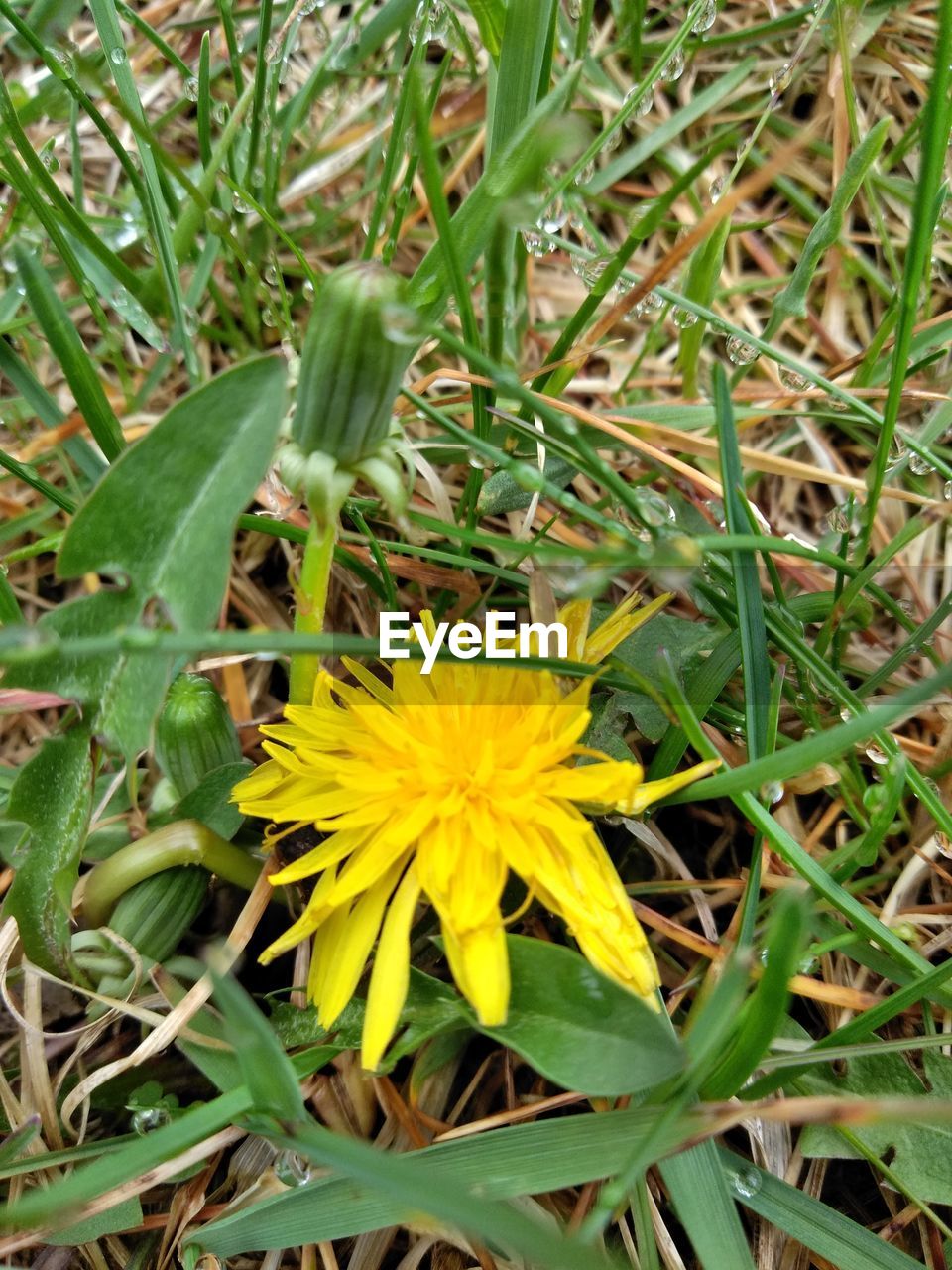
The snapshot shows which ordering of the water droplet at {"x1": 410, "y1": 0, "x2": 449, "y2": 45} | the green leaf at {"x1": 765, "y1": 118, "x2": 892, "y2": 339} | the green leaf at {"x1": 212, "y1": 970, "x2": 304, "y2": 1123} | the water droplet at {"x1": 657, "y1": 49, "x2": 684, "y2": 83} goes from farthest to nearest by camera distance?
the water droplet at {"x1": 657, "y1": 49, "x2": 684, "y2": 83}
the water droplet at {"x1": 410, "y1": 0, "x2": 449, "y2": 45}
the green leaf at {"x1": 765, "y1": 118, "x2": 892, "y2": 339}
the green leaf at {"x1": 212, "y1": 970, "x2": 304, "y2": 1123}

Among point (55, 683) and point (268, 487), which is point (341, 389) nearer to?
point (55, 683)

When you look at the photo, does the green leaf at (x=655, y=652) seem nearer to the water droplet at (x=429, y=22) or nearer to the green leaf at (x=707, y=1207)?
the green leaf at (x=707, y=1207)

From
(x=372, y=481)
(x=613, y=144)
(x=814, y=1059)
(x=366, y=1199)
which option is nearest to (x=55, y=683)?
(x=372, y=481)

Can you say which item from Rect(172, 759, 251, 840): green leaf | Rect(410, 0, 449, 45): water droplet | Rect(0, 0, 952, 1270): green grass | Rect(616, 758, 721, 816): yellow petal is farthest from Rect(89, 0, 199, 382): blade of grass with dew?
Rect(616, 758, 721, 816): yellow petal

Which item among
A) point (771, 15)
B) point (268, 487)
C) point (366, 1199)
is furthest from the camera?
point (771, 15)

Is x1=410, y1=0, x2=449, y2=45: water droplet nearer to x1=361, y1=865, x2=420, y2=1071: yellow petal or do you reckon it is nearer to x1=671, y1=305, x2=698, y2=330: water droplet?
x1=671, y1=305, x2=698, y2=330: water droplet

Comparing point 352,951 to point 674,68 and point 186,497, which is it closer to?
point 186,497

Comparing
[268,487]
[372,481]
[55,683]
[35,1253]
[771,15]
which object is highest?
[771,15]
